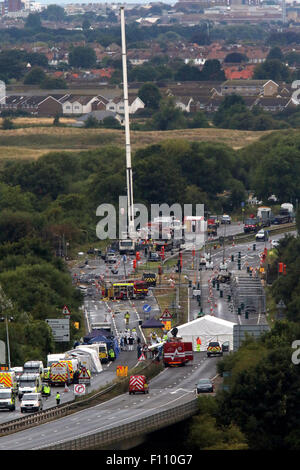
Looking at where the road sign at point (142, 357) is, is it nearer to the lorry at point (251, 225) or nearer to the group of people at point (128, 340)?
the group of people at point (128, 340)

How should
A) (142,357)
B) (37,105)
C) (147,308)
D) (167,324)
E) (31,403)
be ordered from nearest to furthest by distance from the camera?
1. (31,403)
2. (142,357)
3. (167,324)
4. (147,308)
5. (37,105)

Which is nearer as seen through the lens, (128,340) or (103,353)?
(103,353)

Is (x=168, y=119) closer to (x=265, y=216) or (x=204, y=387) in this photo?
(x=265, y=216)

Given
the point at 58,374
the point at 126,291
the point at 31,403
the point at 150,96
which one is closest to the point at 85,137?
the point at 150,96

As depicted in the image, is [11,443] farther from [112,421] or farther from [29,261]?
[29,261]

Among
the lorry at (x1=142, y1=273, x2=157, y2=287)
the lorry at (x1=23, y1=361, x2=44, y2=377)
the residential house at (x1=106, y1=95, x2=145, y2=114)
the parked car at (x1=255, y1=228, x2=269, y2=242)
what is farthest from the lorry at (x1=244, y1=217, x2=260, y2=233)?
the residential house at (x1=106, y1=95, x2=145, y2=114)

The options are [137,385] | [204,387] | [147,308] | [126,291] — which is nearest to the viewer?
[204,387]

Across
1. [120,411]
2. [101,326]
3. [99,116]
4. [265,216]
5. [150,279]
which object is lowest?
[120,411]

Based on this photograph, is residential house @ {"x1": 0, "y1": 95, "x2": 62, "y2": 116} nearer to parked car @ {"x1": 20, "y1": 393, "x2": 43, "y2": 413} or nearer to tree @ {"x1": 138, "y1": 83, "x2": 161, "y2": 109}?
tree @ {"x1": 138, "y1": 83, "x2": 161, "y2": 109}

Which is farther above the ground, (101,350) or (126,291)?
(126,291)
